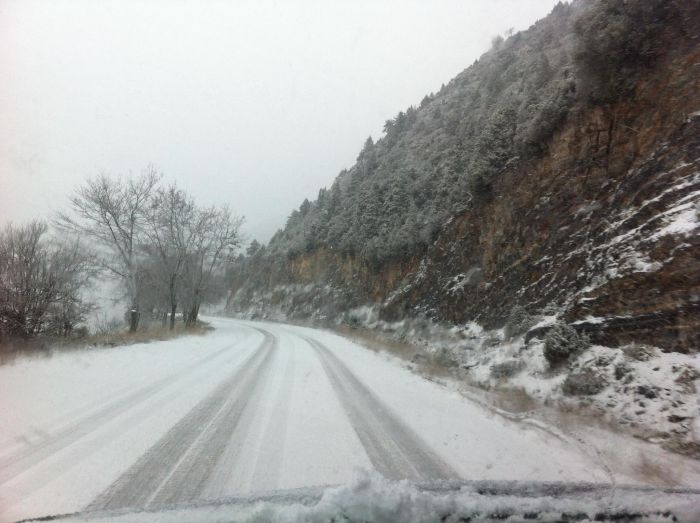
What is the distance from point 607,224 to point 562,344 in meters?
3.28

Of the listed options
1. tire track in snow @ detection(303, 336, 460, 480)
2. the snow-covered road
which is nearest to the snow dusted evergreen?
the snow-covered road

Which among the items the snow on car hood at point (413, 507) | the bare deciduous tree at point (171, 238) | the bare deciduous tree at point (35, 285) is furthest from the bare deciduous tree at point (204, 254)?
the snow on car hood at point (413, 507)

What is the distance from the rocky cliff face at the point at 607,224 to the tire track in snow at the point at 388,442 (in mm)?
4188

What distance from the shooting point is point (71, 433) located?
512 centimetres

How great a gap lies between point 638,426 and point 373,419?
361cm

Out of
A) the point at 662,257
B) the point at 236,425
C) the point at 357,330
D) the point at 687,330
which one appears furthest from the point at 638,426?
the point at 357,330

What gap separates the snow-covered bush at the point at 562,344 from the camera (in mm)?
7781

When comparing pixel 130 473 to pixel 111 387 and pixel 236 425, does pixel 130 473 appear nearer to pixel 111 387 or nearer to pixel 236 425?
pixel 236 425

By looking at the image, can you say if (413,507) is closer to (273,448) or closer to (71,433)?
(273,448)

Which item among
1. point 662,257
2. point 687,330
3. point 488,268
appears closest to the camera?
point 687,330

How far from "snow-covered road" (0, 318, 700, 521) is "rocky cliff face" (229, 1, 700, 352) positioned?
10.6ft

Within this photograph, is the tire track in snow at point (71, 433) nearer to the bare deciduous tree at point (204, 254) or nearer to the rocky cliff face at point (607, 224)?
the rocky cliff face at point (607, 224)

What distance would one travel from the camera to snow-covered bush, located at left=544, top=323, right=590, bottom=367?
7781 millimetres

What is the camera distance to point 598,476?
4.25 meters
